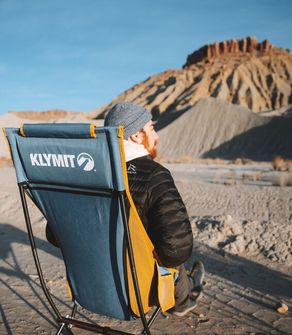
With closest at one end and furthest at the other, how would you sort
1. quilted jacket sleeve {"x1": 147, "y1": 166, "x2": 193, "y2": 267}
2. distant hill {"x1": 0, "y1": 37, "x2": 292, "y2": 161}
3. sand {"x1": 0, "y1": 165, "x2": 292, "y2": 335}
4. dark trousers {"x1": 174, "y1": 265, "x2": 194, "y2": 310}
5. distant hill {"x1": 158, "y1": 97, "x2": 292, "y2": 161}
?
quilted jacket sleeve {"x1": 147, "y1": 166, "x2": 193, "y2": 267}
dark trousers {"x1": 174, "y1": 265, "x2": 194, "y2": 310}
sand {"x1": 0, "y1": 165, "x2": 292, "y2": 335}
distant hill {"x1": 158, "y1": 97, "x2": 292, "y2": 161}
distant hill {"x1": 0, "y1": 37, "x2": 292, "y2": 161}

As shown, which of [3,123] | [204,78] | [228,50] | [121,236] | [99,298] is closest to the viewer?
[121,236]

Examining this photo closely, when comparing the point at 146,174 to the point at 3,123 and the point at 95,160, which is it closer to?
the point at 95,160

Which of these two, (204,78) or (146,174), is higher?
(146,174)

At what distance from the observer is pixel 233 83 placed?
65.9 metres

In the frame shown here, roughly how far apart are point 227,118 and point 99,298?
38.9 metres

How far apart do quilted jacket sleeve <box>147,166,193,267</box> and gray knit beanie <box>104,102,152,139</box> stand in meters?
0.33

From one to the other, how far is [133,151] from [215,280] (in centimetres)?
267

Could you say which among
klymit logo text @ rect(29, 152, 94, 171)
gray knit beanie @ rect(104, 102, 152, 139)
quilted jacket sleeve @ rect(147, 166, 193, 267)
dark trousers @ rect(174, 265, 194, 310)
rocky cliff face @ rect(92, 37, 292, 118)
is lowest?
rocky cliff face @ rect(92, 37, 292, 118)

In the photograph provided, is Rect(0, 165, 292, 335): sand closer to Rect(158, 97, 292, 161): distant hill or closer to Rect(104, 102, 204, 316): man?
Rect(104, 102, 204, 316): man

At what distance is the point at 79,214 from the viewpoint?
6.45ft

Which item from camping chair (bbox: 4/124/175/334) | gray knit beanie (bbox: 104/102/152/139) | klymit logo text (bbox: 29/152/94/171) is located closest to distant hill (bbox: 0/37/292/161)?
gray knit beanie (bbox: 104/102/152/139)

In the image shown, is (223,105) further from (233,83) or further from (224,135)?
(233,83)

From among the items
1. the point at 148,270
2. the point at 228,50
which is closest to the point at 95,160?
the point at 148,270

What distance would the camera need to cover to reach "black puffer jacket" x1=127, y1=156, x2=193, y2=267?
78.3 inches
